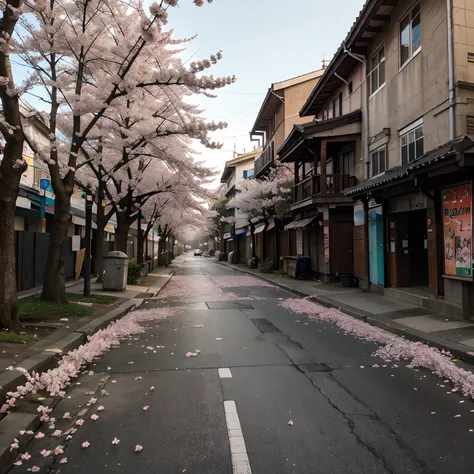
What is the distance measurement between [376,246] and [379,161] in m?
3.19

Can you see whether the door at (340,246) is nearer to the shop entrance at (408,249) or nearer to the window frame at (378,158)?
the window frame at (378,158)

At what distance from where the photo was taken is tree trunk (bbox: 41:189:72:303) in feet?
35.0

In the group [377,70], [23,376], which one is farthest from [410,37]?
[23,376]

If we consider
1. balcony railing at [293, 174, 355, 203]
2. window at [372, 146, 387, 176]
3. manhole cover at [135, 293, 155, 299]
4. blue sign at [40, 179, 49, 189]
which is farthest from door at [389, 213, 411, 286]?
blue sign at [40, 179, 49, 189]

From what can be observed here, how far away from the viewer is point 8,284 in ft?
24.0

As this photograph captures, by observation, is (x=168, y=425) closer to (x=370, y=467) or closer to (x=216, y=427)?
(x=216, y=427)

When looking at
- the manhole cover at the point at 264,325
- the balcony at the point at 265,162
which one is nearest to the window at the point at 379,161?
the manhole cover at the point at 264,325

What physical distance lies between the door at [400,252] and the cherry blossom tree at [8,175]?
34.7 ft

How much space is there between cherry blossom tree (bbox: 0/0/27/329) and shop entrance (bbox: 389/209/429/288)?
1060 cm

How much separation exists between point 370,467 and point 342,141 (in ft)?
51.8

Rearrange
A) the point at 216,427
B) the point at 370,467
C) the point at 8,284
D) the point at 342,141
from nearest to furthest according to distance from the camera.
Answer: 1. the point at 370,467
2. the point at 216,427
3. the point at 8,284
4. the point at 342,141

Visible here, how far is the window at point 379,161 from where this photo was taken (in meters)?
14.8

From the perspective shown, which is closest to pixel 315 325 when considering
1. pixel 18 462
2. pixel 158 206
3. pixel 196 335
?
pixel 196 335

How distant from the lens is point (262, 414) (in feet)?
14.2
